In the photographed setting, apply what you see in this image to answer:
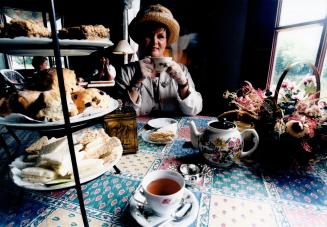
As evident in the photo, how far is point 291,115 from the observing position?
733 mm

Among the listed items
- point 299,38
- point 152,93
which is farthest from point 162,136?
point 299,38

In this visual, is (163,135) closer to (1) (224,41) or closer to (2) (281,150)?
(2) (281,150)

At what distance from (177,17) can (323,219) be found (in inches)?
130

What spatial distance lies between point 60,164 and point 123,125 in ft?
1.07

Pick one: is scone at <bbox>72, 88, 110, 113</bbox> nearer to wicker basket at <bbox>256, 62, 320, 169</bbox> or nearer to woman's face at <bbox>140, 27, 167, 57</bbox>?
wicker basket at <bbox>256, 62, 320, 169</bbox>

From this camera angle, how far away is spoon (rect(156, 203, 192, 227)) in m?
0.46

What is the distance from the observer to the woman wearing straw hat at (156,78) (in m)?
1.37

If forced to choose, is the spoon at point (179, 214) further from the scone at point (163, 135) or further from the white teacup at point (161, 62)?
the white teacup at point (161, 62)

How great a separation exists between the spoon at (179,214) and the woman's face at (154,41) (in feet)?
4.57

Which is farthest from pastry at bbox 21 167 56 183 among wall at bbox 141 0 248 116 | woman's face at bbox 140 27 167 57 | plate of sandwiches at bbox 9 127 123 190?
wall at bbox 141 0 248 116

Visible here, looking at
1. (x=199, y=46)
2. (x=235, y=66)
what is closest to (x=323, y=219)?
(x=235, y=66)

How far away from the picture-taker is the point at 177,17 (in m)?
3.17

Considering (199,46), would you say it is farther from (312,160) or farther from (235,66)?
(312,160)

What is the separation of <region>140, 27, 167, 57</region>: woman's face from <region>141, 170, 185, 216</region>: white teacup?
4.30 feet
